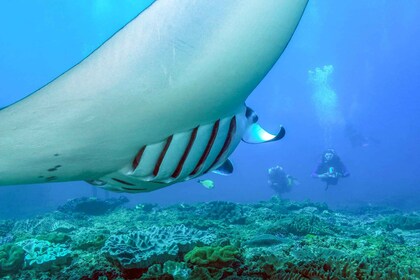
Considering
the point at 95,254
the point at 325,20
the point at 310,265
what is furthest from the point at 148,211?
the point at 325,20

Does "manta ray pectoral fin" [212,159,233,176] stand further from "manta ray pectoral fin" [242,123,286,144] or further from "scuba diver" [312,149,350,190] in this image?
"scuba diver" [312,149,350,190]

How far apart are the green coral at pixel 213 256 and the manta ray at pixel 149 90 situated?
1.86 meters

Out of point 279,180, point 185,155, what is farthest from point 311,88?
point 185,155

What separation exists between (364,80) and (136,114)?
328ft

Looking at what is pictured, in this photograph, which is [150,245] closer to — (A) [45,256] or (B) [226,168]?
(A) [45,256]

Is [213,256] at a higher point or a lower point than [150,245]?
lower

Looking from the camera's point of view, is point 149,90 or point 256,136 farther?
point 256,136

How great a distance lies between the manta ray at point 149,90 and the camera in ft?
3.64

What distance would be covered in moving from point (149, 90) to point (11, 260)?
12.3 ft

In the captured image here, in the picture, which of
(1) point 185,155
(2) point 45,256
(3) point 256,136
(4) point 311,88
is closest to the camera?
(1) point 185,155

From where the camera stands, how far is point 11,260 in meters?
3.73

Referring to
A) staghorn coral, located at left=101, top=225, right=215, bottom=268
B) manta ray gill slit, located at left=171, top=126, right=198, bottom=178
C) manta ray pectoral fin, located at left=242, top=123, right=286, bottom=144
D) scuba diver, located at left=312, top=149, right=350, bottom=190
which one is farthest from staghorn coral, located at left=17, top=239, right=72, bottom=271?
scuba diver, located at left=312, top=149, right=350, bottom=190

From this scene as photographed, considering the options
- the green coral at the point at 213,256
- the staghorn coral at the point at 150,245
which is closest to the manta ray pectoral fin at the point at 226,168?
the green coral at the point at 213,256

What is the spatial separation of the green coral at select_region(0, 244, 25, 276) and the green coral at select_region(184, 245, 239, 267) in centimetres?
217
